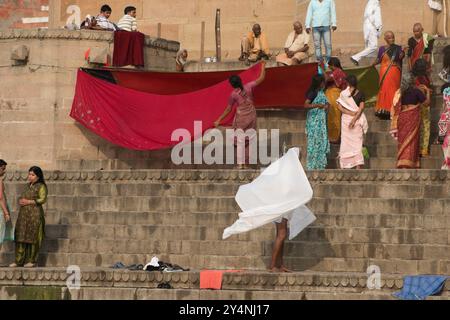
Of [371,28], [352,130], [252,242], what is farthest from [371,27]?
[252,242]

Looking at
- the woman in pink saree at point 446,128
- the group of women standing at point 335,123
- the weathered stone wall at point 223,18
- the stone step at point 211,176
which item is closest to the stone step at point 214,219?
the stone step at point 211,176

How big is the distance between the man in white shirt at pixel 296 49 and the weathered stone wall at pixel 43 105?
3.39 m

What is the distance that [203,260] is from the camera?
20.1m

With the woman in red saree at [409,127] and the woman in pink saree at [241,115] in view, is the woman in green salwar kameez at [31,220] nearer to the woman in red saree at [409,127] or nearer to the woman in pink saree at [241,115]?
the woman in pink saree at [241,115]

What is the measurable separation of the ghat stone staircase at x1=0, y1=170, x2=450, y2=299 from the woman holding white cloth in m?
1.27

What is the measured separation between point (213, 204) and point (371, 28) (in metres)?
6.51

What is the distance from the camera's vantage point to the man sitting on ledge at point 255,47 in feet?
87.8

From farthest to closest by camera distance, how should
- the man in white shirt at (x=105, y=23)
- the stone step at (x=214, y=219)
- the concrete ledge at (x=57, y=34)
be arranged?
the man in white shirt at (x=105, y=23) < the concrete ledge at (x=57, y=34) < the stone step at (x=214, y=219)

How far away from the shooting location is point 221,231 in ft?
66.6

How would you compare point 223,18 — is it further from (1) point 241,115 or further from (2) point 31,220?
(2) point 31,220

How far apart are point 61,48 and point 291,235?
22.0ft

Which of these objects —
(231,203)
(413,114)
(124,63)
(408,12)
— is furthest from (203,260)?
(408,12)

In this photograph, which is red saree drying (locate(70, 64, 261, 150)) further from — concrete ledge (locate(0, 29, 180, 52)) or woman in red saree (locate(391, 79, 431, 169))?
woman in red saree (locate(391, 79, 431, 169))

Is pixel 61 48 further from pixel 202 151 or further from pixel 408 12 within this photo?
pixel 408 12
